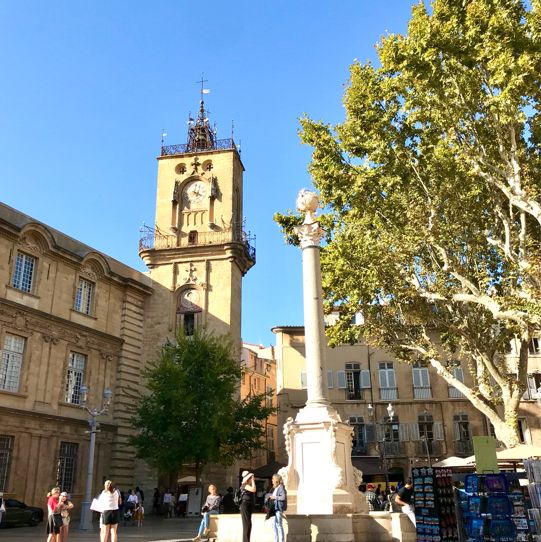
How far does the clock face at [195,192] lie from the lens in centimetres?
3316

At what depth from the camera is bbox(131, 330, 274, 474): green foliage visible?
76.9 ft

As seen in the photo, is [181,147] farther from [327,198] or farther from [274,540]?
[274,540]

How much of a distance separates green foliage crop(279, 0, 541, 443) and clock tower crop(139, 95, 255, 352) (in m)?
8.99

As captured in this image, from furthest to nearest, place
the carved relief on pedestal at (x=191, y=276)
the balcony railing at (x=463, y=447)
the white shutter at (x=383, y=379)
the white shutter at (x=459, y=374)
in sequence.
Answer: the white shutter at (x=383, y=379)
the white shutter at (x=459, y=374)
the balcony railing at (x=463, y=447)
the carved relief on pedestal at (x=191, y=276)

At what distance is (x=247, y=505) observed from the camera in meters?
10.4

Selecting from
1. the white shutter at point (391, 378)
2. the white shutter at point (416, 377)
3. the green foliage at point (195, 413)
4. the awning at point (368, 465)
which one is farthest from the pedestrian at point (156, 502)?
the white shutter at point (416, 377)

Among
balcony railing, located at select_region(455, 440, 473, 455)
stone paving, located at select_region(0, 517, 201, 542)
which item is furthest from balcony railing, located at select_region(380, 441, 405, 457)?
stone paving, located at select_region(0, 517, 201, 542)

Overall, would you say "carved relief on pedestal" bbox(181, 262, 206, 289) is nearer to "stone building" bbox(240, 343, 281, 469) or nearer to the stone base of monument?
"stone building" bbox(240, 343, 281, 469)

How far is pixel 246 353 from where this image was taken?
52.2 meters

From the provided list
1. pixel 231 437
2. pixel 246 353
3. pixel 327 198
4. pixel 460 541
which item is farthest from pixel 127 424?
pixel 246 353

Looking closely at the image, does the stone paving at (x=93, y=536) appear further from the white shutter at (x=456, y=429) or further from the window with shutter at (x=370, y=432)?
the white shutter at (x=456, y=429)

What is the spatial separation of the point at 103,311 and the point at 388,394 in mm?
16997

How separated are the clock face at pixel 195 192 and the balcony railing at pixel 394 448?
17490 mm

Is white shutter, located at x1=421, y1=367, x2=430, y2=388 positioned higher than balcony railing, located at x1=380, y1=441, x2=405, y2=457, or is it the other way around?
white shutter, located at x1=421, y1=367, x2=430, y2=388
